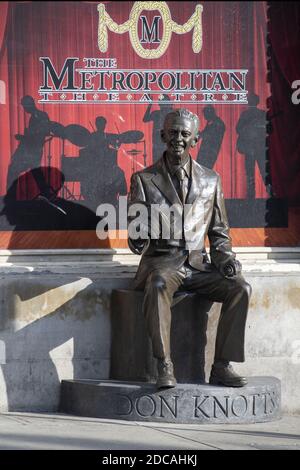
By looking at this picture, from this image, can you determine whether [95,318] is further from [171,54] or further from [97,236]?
[171,54]

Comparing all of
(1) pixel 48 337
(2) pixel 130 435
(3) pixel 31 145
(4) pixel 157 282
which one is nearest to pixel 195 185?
(4) pixel 157 282

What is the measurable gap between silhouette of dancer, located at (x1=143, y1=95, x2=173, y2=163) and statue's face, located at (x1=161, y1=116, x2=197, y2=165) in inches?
30.3

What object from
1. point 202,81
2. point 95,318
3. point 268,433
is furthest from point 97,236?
point 268,433

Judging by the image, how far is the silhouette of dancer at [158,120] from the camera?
1184 cm

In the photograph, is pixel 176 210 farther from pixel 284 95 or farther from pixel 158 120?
pixel 284 95

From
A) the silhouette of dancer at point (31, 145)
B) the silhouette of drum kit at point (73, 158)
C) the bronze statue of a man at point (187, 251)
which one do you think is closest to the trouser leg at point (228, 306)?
the bronze statue of a man at point (187, 251)

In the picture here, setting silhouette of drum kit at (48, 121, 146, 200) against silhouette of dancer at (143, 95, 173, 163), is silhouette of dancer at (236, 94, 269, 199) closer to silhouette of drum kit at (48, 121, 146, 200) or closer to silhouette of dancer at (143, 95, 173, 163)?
silhouette of dancer at (143, 95, 173, 163)

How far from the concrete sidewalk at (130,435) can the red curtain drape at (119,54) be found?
201 cm

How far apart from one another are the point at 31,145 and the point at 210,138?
55.8 inches

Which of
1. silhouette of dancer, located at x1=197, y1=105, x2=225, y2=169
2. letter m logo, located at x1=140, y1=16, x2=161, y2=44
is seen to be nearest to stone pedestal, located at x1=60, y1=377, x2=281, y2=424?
silhouette of dancer, located at x1=197, y1=105, x2=225, y2=169

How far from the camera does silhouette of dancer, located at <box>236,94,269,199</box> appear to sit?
1198 cm

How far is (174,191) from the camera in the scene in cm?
1109

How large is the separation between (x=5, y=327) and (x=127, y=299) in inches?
36.9

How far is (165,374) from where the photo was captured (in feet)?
34.9
